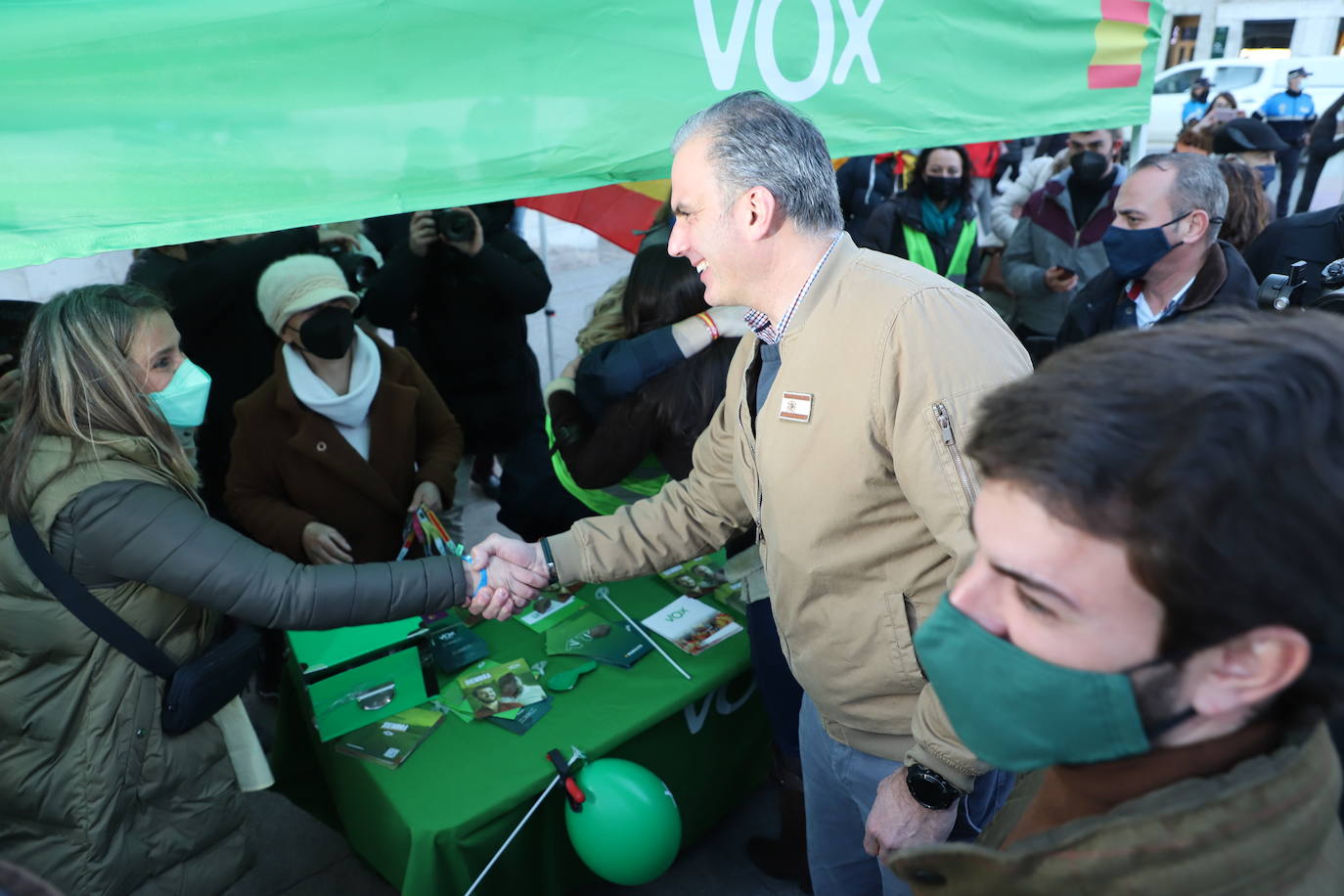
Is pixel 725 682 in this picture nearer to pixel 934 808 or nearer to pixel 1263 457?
pixel 934 808

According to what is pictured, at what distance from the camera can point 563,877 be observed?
2.35 m

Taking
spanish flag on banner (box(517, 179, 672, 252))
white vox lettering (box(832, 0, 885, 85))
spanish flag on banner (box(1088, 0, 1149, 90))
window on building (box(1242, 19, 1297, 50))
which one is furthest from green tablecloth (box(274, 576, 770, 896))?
window on building (box(1242, 19, 1297, 50))

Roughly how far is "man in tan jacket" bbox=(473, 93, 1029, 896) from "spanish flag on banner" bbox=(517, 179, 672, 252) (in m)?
Answer: 2.78

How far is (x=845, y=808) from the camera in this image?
6.39 ft

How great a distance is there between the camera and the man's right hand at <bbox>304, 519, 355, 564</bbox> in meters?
2.85

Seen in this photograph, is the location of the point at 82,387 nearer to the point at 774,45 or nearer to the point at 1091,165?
the point at 774,45

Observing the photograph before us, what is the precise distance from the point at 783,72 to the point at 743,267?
3.06ft

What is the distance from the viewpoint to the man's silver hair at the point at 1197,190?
2988 mm

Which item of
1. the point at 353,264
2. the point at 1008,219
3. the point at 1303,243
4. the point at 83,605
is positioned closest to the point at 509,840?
the point at 83,605

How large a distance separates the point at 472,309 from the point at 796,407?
2999 millimetres

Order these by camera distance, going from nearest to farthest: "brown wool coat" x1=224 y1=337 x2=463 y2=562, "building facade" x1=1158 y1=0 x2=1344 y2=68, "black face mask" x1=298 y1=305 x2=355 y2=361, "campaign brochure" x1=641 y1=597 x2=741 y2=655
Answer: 1. "campaign brochure" x1=641 y1=597 x2=741 y2=655
2. "black face mask" x1=298 y1=305 x2=355 y2=361
3. "brown wool coat" x1=224 y1=337 x2=463 y2=562
4. "building facade" x1=1158 y1=0 x2=1344 y2=68

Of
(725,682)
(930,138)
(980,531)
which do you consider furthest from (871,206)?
(980,531)

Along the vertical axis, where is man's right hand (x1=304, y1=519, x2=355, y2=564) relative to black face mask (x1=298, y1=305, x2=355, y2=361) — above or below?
below

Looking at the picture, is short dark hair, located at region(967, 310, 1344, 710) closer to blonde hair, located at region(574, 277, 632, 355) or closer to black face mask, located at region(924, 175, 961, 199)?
blonde hair, located at region(574, 277, 632, 355)
